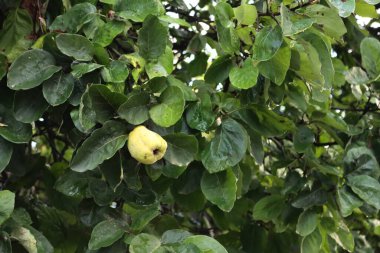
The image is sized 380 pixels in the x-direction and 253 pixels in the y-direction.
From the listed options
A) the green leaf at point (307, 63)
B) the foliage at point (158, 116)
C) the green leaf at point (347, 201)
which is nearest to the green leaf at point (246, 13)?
the foliage at point (158, 116)

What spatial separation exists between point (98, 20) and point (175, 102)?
0.26m

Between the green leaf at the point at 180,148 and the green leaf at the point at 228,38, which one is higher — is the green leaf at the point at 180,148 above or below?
below

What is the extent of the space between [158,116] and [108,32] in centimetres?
22

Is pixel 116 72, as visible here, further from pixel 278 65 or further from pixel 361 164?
pixel 361 164

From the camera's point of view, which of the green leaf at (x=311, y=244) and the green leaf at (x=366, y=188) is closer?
the green leaf at (x=366, y=188)

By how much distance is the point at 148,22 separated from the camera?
110 centimetres

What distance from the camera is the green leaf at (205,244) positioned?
1.05 m

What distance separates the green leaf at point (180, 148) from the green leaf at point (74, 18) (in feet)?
0.98

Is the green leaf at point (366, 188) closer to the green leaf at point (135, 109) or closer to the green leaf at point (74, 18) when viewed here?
the green leaf at point (135, 109)

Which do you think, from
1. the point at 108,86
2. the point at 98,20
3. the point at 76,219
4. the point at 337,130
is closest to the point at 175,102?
the point at 108,86

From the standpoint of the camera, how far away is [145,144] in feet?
3.22

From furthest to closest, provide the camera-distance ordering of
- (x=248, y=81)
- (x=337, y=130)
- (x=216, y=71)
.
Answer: (x=337, y=130) → (x=216, y=71) → (x=248, y=81)

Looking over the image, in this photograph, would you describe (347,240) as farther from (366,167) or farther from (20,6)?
(20,6)

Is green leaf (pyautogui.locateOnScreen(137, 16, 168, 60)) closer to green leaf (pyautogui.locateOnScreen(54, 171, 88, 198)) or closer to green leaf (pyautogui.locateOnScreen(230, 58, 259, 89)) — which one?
green leaf (pyautogui.locateOnScreen(230, 58, 259, 89))
